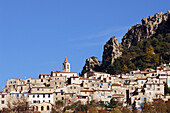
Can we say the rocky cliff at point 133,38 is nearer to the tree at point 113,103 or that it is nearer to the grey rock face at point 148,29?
the grey rock face at point 148,29

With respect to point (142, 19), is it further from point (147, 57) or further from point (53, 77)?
point (53, 77)

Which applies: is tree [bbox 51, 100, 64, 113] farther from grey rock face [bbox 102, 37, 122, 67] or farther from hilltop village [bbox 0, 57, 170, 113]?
grey rock face [bbox 102, 37, 122, 67]

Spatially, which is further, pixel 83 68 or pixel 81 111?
pixel 83 68

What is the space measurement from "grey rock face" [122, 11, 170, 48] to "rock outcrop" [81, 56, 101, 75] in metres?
17.4

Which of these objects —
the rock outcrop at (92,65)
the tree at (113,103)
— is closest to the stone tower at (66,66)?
the rock outcrop at (92,65)

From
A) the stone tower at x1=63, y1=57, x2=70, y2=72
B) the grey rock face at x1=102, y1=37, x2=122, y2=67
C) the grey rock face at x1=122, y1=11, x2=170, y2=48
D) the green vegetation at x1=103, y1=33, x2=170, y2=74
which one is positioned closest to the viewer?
the stone tower at x1=63, y1=57, x2=70, y2=72

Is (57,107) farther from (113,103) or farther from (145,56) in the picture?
(145,56)

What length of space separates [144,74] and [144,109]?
31.3m

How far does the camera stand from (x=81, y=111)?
8394 cm

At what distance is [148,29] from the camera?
150000mm

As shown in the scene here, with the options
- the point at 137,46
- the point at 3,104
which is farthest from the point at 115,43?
the point at 3,104

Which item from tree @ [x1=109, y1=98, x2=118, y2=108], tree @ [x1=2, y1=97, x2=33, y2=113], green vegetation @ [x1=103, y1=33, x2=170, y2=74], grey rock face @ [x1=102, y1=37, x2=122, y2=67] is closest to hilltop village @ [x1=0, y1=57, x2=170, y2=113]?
tree @ [x1=2, y1=97, x2=33, y2=113]

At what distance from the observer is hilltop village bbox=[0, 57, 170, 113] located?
9150 cm

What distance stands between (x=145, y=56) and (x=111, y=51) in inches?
715
